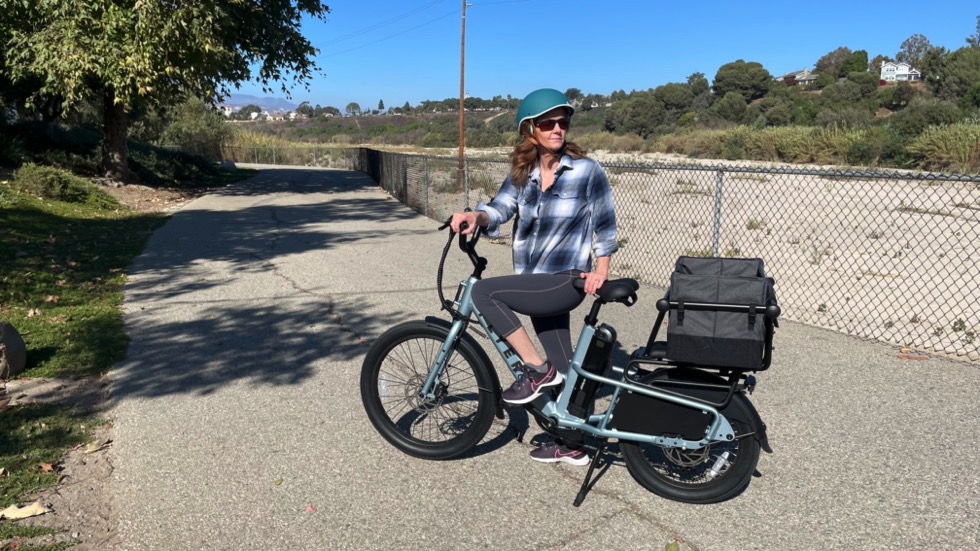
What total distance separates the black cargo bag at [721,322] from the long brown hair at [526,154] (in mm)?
814

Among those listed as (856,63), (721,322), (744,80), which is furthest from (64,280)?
(856,63)

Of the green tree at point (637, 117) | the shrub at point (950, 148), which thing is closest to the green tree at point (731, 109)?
the green tree at point (637, 117)

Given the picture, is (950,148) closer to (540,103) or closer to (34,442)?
(540,103)

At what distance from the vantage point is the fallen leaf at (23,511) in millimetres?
3303

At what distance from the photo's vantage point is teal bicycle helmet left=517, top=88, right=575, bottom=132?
3436mm

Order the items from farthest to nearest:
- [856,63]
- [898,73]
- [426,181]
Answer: [856,63] → [898,73] → [426,181]

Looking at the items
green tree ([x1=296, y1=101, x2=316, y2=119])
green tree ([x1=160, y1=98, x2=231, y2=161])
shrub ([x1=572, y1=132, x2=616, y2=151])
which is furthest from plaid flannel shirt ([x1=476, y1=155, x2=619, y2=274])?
green tree ([x1=296, y1=101, x2=316, y2=119])

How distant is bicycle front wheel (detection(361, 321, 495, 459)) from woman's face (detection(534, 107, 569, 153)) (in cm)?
105

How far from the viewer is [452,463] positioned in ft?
13.0

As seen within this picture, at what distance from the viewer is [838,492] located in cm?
360

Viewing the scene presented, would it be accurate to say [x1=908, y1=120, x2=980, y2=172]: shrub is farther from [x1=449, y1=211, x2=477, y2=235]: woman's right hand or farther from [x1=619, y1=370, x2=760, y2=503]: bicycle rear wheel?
[x1=449, y1=211, x2=477, y2=235]: woman's right hand

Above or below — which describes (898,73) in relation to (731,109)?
above

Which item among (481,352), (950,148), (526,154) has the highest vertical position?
(526,154)

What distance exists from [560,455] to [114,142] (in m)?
21.2
